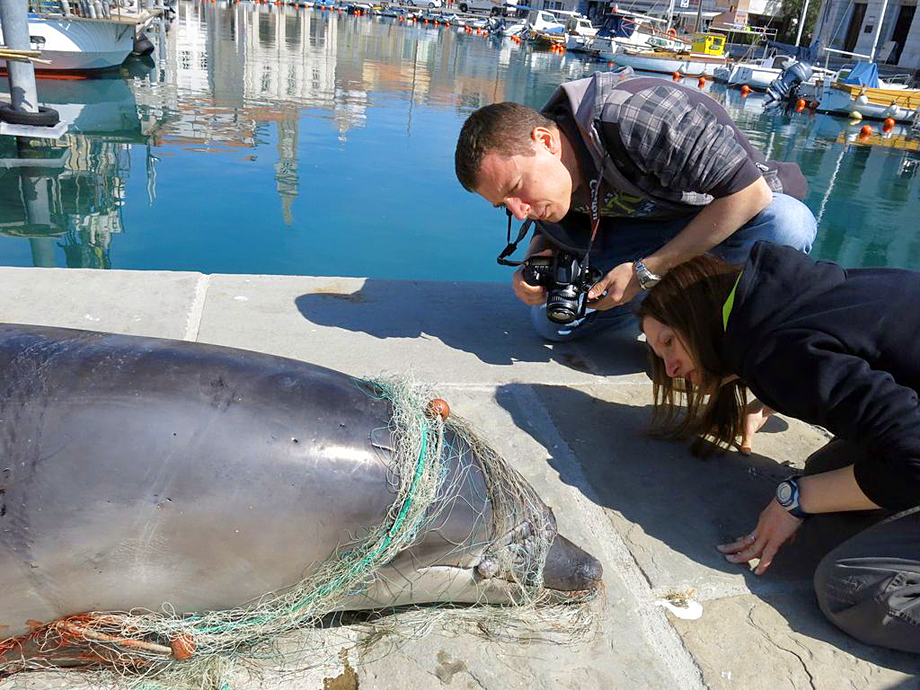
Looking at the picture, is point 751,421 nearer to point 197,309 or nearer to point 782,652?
point 782,652

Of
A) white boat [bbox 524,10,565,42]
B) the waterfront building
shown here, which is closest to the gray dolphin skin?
the waterfront building

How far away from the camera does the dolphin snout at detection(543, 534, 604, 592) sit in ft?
6.49

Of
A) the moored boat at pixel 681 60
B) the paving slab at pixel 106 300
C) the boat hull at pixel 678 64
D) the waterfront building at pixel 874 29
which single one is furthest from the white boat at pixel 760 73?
the paving slab at pixel 106 300

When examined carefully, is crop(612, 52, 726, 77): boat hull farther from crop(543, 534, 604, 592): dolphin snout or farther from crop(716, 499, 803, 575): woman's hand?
crop(543, 534, 604, 592): dolphin snout

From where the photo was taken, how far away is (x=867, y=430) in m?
1.77

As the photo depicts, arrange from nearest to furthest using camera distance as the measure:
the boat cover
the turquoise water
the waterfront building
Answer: the turquoise water < the boat cover < the waterfront building

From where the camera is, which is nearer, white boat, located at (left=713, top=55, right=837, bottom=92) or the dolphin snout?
the dolphin snout

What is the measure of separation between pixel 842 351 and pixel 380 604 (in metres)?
1.32

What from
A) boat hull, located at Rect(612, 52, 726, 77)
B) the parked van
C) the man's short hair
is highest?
the parked van

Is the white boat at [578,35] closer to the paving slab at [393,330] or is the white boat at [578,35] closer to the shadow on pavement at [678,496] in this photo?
the paving slab at [393,330]

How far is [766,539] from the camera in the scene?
215 cm

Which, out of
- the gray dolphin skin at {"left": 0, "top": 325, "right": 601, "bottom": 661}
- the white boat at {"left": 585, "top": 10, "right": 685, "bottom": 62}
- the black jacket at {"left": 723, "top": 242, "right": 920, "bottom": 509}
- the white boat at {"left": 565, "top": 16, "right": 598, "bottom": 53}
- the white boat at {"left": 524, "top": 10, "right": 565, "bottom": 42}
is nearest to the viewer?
the gray dolphin skin at {"left": 0, "top": 325, "right": 601, "bottom": 661}

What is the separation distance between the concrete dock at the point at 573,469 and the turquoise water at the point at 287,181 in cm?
279

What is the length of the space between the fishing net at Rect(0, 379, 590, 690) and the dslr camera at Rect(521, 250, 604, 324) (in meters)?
1.11
